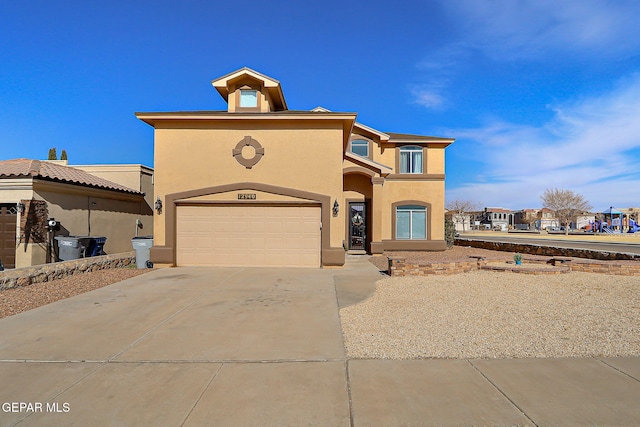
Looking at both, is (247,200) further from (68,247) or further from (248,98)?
(68,247)

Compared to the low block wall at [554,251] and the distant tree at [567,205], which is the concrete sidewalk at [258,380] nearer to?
the low block wall at [554,251]

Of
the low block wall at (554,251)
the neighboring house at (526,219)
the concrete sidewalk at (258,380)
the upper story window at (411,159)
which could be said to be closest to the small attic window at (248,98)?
the upper story window at (411,159)

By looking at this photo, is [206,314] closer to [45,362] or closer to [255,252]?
[45,362]

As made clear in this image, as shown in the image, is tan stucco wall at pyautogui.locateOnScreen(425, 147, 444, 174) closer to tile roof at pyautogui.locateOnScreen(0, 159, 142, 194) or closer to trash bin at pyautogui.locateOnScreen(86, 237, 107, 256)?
tile roof at pyautogui.locateOnScreen(0, 159, 142, 194)

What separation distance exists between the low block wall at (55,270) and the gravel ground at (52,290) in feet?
0.49

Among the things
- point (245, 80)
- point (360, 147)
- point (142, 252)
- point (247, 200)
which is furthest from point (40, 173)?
point (360, 147)

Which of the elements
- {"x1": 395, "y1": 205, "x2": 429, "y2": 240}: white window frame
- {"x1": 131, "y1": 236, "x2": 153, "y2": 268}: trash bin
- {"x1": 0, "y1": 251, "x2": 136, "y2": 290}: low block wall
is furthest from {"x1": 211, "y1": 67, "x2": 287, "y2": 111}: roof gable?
{"x1": 395, "y1": 205, "x2": 429, "y2": 240}: white window frame

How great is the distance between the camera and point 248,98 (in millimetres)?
13891

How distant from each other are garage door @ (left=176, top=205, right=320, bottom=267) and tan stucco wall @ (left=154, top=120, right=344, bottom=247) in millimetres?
950

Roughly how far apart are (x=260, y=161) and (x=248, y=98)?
3075mm

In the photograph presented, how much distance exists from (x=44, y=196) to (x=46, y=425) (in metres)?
11.8

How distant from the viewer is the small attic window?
13828mm

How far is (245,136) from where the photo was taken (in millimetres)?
12656
